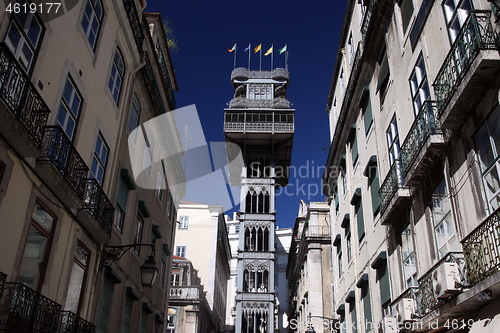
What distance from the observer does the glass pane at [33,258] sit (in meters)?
7.90

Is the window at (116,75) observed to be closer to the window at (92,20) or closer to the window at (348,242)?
the window at (92,20)

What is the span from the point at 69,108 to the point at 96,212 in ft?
7.34

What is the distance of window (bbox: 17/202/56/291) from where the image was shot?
26.1 ft

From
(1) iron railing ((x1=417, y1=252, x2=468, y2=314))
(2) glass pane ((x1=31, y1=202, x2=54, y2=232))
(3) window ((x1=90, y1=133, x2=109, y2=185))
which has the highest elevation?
(3) window ((x1=90, y1=133, x2=109, y2=185))

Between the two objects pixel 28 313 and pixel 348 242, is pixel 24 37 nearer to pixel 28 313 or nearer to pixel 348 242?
pixel 28 313

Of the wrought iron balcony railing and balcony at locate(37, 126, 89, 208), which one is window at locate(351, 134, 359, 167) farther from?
the wrought iron balcony railing

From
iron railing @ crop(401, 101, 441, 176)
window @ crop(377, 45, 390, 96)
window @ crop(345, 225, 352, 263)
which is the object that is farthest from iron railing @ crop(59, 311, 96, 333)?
window @ crop(345, 225, 352, 263)

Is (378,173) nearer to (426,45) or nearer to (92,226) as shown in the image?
(426,45)

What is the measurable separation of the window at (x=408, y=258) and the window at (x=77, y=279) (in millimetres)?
7157

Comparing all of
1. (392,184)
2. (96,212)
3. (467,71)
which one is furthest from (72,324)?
(467,71)

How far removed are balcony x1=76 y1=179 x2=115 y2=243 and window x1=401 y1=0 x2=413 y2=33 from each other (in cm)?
815

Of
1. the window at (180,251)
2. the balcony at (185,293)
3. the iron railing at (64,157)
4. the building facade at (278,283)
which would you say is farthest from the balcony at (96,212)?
the building facade at (278,283)

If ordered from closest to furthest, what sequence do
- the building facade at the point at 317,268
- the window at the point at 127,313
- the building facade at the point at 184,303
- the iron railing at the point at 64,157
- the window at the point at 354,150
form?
the iron railing at the point at 64,157 < the window at the point at 127,313 < the window at the point at 354,150 < the building facade at the point at 317,268 < the building facade at the point at 184,303

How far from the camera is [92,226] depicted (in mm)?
10016
